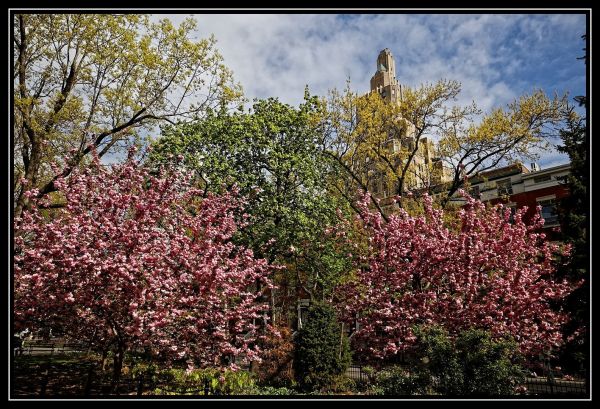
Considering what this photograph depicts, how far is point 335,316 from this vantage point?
13875 millimetres

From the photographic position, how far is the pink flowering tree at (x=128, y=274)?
10008 millimetres

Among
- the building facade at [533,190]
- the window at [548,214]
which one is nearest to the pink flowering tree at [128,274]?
the building facade at [533,190]

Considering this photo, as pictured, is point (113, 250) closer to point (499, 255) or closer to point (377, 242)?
point (377, 242)

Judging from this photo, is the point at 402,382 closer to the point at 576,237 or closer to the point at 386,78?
the point at 576,237

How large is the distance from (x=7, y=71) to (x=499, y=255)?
1393 cm

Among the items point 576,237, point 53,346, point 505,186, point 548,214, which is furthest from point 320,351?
point 505,186

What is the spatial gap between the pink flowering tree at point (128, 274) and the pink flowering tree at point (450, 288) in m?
4.21

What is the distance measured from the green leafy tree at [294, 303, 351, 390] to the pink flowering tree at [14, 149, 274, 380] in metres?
2.06

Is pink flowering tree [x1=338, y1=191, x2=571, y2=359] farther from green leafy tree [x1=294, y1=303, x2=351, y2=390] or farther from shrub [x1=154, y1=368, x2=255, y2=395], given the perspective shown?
shrub [x1=154, y1=368, x2=255, y2=395]

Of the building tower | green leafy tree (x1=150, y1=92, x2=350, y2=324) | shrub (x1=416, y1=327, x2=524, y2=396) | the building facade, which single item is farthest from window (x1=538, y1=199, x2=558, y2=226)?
the building tower

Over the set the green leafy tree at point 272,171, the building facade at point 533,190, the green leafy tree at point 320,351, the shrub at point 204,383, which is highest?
the building facade at point 533,190

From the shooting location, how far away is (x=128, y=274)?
32.2 ft

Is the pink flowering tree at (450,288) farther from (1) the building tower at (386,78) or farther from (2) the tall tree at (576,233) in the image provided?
(1) the building tower at (386,78)

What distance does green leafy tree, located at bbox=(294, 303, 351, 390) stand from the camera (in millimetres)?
12828
